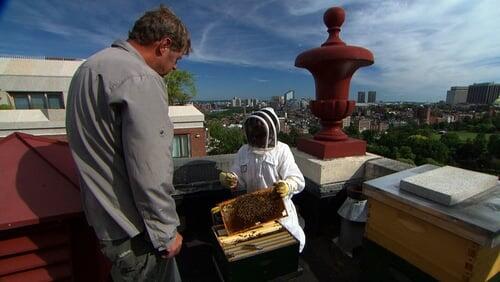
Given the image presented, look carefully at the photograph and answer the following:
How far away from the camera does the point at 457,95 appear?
300 feet

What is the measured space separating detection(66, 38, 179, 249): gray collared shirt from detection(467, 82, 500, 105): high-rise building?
85.1 m

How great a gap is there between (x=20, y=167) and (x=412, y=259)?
8.43ft

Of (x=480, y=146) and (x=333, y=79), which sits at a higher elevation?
(x=333, y=79)

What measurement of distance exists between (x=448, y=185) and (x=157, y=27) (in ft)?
6.64

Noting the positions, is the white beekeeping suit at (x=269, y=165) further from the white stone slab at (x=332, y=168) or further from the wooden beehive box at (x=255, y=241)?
the white stone slab at (x=332, y=168)

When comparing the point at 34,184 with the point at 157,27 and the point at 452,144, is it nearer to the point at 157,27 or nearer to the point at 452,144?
the point at 157,27

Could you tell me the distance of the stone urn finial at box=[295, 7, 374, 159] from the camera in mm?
2525

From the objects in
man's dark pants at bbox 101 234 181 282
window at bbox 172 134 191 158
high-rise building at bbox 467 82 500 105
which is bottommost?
window at bbox 172 134 191 158

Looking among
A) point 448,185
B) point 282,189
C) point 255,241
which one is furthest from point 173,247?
point 448,185

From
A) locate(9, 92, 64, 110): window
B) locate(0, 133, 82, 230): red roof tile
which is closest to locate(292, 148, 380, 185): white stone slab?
locate(0, 133, 82, 230): red roof tile

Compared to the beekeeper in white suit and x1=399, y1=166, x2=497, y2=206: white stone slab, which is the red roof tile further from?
x1=399, y1=166, x2=497, y2=206: white stone slab

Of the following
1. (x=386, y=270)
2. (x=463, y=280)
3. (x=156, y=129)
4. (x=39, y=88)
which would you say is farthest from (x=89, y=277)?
(x=39, y=88)

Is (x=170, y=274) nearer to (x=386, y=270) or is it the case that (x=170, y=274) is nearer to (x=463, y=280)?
(x=386, y=270)

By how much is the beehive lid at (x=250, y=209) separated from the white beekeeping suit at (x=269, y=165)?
13cm
